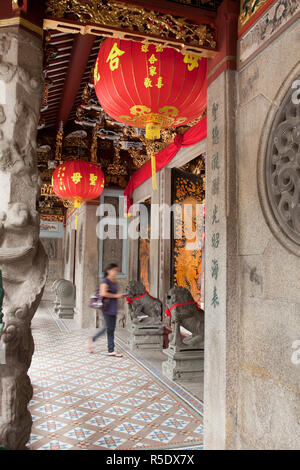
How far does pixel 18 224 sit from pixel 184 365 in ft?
11.0

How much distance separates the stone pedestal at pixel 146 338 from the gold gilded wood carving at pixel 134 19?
4910 mm

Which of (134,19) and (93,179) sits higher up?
(134,19)

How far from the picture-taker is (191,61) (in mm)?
3025

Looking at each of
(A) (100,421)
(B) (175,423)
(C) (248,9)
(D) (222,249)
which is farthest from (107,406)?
(C) (248,9)

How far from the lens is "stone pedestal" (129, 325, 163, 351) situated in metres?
6.62

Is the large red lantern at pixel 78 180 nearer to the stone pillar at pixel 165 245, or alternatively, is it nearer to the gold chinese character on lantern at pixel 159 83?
the stone pillar at pixel 165 245

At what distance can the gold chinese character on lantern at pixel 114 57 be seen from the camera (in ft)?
9.57

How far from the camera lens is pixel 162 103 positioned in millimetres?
3047

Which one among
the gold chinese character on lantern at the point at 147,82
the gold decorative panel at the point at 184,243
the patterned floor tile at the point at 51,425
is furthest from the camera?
the gold decorative panel at the point at 184,243

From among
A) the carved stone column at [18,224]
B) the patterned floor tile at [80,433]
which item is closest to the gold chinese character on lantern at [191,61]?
the carved stone column at [18,224]

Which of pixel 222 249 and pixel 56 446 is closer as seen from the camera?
pixel 222 249

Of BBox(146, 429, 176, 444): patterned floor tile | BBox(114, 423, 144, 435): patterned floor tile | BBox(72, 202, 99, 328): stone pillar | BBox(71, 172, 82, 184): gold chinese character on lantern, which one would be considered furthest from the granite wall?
BBox(72, 202, 99, 328): stone pillar

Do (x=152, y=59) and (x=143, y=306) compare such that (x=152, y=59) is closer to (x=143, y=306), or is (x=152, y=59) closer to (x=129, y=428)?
(x=129, y=428)

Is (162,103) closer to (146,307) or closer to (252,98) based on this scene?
(252,98)
